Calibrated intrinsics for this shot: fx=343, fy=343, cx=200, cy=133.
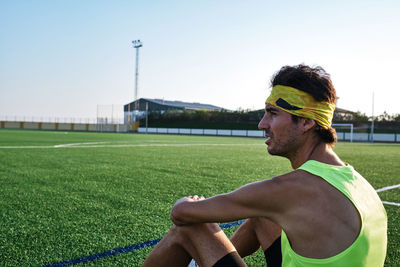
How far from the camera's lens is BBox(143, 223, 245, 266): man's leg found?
1.86 metres

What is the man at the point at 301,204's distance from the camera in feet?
4.61

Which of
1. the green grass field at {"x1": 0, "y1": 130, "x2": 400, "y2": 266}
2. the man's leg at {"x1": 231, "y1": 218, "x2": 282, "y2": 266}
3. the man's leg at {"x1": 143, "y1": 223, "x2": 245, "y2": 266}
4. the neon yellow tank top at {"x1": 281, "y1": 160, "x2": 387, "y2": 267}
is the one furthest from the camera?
the green grass field at {"x1": 0, "y1": 130, "x2": 400, "y2": 266}

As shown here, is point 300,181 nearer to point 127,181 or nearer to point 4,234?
point 4,234

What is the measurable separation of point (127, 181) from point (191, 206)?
4.67m

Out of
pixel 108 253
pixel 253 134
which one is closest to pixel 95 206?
pixel 108 253

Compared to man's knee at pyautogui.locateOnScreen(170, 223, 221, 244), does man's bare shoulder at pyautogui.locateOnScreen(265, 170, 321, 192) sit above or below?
above

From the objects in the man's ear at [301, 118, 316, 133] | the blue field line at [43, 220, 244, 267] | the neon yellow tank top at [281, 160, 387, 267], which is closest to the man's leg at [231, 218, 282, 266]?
the neon yellow tank top at [281, 160, 387, 267]

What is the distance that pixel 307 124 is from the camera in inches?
67.7

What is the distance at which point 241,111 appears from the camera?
201 feet

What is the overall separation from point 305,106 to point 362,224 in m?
0.60

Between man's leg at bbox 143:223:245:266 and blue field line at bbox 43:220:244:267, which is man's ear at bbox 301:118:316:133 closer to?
man's leg at bbox 143:223:245:266

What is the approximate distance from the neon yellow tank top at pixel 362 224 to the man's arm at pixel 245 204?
0.58 feet

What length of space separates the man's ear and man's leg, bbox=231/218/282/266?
77 cm

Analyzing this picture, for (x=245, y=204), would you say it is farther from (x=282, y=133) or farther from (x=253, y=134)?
(x=253, y=134)
